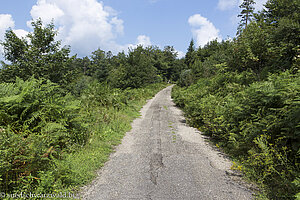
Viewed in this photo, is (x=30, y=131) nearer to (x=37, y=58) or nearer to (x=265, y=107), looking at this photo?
(x=265, y=107)

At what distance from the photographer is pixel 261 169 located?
3623mm

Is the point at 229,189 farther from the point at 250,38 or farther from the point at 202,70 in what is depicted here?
the point at 202,70

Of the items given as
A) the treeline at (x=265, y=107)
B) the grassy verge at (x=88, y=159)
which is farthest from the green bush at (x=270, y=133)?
the grassy verge at (x=88, y=159)

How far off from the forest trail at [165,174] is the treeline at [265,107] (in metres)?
0.62

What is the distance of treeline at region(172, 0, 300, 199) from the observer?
10.8 feet

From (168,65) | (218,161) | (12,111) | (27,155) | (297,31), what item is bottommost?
(218,161)

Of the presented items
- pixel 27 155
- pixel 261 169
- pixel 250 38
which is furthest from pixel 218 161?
pixel 250 38

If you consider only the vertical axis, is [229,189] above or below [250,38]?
below

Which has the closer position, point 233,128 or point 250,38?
point 233,128

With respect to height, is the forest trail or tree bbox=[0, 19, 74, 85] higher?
tree bbox=[0, 19, 74, 85]

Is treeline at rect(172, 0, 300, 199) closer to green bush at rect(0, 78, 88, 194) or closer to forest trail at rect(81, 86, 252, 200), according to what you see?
forest trail at rect(81, 86, 252, 200)

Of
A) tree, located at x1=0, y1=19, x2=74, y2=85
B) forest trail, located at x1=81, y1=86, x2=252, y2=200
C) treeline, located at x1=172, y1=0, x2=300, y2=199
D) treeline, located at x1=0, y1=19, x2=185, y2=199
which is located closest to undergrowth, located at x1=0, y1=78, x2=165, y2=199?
treeline, located at x1=0, y1=19, x2=185, y2=199

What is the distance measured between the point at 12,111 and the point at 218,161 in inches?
209

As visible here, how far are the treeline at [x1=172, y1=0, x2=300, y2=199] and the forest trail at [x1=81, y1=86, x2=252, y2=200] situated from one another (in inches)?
24.6
